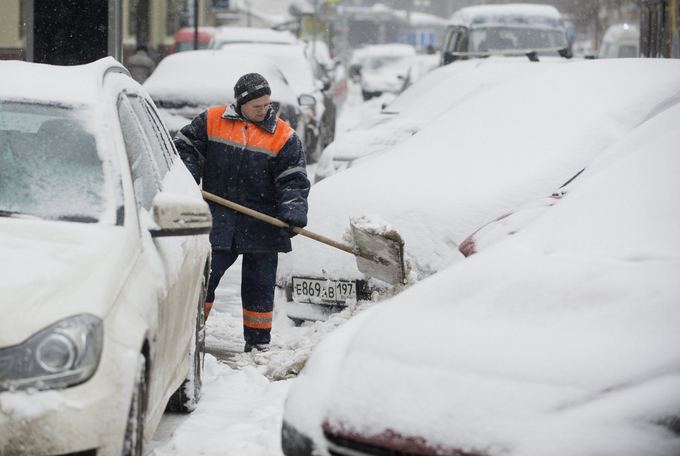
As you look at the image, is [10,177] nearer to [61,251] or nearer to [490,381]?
[61,251]

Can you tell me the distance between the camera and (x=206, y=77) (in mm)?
15852

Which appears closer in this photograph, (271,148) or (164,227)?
(164,227)

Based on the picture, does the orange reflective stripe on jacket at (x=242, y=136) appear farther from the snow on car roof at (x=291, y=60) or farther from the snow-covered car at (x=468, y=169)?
the snow on car roof at (x=291, y=60)

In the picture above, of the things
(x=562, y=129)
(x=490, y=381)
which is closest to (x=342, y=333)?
(x=490, y=381)

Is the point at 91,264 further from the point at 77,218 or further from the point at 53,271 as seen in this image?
the point at 77,218

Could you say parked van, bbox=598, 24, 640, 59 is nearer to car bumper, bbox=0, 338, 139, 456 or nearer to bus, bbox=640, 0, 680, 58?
bus, bbox=640, 0, 680, 58

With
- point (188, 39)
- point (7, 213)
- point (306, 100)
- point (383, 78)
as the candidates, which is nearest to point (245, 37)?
point (306, 100)

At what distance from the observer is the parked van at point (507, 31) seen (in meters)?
21.2

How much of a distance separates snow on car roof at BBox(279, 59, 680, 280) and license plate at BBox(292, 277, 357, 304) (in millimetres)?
51

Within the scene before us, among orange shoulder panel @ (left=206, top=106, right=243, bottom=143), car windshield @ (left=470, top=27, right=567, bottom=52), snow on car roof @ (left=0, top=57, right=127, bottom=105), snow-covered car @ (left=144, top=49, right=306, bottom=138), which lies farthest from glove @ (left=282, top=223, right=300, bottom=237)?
car windshield @ (left=470, top=27, right=567, bottom=52)

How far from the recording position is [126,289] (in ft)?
14.4

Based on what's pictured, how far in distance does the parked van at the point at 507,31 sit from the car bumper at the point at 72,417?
1743cm

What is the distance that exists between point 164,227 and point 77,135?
0.54m

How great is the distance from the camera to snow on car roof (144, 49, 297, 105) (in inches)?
596
